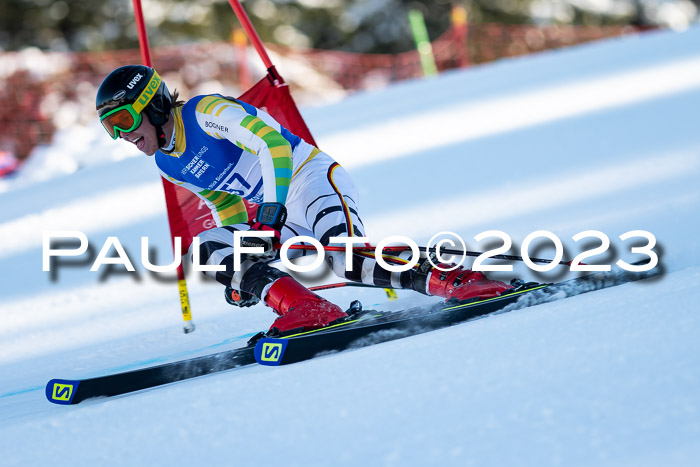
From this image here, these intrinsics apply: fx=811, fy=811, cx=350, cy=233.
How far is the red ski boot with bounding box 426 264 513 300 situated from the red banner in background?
1.00 meters

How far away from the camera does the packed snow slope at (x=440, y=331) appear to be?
175 cm

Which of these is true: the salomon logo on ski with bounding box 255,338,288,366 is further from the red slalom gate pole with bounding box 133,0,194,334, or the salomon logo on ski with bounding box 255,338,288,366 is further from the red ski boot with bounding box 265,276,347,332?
the red slalom gate pole with bounding box 133,0,194,334

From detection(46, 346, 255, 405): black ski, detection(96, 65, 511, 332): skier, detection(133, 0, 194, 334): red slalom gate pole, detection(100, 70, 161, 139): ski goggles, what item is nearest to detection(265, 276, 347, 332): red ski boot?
detection(96, 65, 511, 332): skier

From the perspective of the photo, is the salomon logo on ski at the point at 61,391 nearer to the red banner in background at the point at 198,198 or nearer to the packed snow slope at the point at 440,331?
the packed snow slope at the point at 440,331

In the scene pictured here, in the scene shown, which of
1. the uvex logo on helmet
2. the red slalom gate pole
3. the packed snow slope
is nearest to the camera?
the packed snow slope

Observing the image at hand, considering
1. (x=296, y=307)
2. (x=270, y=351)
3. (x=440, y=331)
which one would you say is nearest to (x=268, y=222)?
(x=296, y=307)

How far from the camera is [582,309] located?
243cm

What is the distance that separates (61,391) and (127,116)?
1006 mm

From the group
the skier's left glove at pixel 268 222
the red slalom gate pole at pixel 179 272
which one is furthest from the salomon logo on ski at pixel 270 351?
the red slalom gate pole at pixel 179 272

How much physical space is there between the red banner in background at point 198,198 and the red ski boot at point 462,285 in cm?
100

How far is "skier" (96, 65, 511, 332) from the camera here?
2885mm

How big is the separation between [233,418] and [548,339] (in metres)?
0.86

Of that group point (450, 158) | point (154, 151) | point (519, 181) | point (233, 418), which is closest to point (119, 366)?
point (154, 151)

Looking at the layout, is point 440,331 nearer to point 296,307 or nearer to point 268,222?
point 296,307
